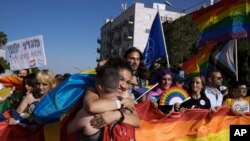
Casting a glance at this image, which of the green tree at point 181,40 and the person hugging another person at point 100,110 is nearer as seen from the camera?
the person hugging another person at point 100,110

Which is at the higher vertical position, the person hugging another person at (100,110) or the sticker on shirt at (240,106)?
the person hugging another person at (100,110)

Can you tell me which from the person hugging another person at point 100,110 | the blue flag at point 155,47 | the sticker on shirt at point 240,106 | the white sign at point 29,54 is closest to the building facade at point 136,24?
the blue flag at point 155,47

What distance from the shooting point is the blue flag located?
8.66 m

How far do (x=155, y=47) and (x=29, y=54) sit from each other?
270 centimetres

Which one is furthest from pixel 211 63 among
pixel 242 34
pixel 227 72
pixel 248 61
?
pixel 248 61

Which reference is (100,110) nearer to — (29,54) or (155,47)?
(29,54)

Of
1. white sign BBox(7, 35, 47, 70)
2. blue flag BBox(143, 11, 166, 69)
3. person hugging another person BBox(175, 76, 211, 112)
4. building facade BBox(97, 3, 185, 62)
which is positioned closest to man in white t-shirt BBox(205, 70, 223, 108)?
person hugging another person BBox(175, 76, 211, 112)

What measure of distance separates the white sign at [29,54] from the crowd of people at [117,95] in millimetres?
179

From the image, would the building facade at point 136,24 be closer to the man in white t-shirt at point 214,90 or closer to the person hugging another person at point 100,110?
the man in white t-shirt at point 214,90

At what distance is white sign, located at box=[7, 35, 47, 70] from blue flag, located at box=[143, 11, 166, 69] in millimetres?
Result: 2177

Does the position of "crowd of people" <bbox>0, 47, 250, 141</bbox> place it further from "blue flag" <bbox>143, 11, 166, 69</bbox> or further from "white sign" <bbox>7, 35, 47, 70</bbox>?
"blue flag" <bbox>143, 11, 166, 69</bbox>

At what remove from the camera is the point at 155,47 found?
8844mm

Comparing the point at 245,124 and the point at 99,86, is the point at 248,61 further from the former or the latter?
the point at 99,86

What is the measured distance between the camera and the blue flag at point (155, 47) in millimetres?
8656
